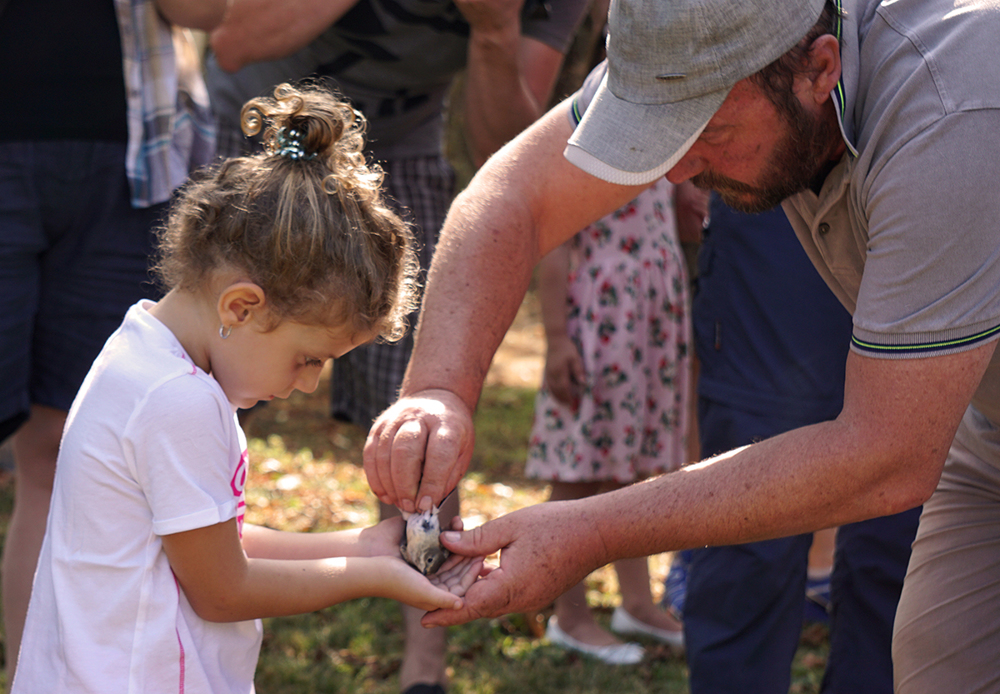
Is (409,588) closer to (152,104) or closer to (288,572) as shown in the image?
(288,572)

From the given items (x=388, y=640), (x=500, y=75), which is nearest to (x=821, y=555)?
(x=388, y=640)

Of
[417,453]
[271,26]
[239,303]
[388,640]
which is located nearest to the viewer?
[239,303]

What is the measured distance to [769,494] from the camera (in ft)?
6.06

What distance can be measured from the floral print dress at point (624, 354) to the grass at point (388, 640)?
2.15 ft

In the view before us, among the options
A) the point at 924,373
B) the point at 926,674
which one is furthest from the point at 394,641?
the point at 924,373

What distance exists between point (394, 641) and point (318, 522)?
125 cm

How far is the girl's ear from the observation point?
1730mm

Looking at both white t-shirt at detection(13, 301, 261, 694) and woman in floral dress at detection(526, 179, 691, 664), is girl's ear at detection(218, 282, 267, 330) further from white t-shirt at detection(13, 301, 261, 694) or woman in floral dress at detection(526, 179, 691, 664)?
woman in floral dress at detection(526, 179, 691, 664)

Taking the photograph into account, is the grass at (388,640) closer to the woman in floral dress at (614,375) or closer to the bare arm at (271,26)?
the woman in floral dress at (614,375)

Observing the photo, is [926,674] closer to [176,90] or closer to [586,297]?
[586,297]

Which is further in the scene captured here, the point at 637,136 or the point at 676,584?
the point at 676,584

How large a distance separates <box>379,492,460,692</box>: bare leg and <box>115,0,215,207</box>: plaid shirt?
128 cm

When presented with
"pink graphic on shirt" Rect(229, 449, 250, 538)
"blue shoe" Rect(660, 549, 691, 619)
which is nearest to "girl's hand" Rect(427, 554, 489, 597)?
"pink graphic on shirt" Rect(229, 449, 250, 538)

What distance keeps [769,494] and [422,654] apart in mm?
1626
